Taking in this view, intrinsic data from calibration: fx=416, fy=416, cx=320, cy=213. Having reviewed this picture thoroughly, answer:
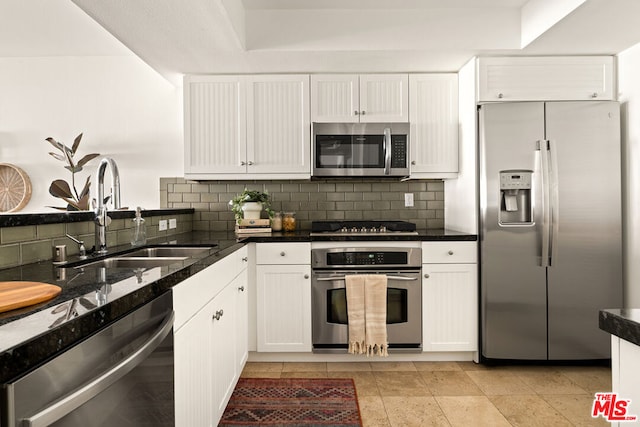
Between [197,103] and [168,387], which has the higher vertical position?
[197,103]

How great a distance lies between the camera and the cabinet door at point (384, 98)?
125 inches

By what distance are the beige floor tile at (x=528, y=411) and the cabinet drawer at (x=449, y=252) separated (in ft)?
2.95

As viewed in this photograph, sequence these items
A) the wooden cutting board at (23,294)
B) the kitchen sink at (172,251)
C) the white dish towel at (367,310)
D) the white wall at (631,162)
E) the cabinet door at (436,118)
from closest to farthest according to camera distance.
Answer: the wooden cutting board at (23,294), the kitchen sink at (172,251), the white wall at (631,162), the white dish towel at (367,310), the cabinet door at (436,118)

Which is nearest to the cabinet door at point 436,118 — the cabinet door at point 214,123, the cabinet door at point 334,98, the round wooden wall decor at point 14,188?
the cabinet door at point 334,98

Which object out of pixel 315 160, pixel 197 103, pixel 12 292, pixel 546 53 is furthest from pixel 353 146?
pixel 12 292

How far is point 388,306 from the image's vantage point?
2.94m

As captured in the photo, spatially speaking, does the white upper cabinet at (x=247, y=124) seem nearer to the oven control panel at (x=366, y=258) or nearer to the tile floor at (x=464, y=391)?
the oven control panel at (x=366, y=258)

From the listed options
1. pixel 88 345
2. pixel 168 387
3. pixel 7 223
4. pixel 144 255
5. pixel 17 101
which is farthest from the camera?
pixel 17 101

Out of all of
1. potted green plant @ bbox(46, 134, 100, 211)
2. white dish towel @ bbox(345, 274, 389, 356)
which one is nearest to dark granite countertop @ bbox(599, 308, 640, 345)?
white dish towel @ bbox(345, 274, 389, 356)

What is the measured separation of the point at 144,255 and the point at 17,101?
247 centimetres

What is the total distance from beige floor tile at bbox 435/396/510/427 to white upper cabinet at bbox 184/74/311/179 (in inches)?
74.2

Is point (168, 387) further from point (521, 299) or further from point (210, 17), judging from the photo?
point (521, 299)

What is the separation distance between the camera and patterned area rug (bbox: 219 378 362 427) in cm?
220

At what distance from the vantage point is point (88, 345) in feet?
2.77
